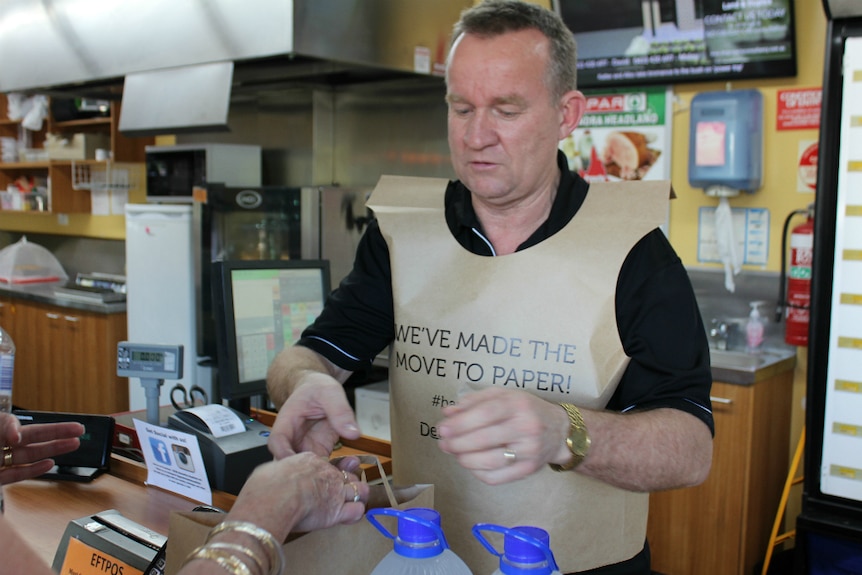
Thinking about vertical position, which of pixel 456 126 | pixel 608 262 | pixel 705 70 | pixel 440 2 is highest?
pixel 440 2

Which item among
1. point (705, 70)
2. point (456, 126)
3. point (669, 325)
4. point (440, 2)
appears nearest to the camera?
point (669, 325)

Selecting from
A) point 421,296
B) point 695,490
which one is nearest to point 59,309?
point 695,490

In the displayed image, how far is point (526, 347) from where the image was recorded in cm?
144

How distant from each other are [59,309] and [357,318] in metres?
4.75

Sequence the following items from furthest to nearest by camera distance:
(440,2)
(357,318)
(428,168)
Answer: (428,168), (440,2), (357,318)

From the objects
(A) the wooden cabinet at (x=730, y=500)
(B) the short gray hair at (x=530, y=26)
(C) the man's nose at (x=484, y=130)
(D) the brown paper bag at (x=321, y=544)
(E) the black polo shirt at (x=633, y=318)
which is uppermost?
(B) the short gray hair at (x=530, y=26)

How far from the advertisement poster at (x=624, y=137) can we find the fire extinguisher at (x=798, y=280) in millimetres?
685

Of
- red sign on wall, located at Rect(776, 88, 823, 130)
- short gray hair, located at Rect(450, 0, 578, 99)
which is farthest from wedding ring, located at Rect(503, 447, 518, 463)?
red sign on wall, located at Rect(776, 88, 823, 130)

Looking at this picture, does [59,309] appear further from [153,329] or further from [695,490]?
[695,490]

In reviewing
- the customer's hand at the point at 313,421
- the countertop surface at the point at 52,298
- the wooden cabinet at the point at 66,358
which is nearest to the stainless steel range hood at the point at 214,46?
the countertop surface at the point at 52,298

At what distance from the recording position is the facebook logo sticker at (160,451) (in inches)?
68.4

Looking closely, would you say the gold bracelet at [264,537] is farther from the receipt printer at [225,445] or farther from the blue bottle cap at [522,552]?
the receipt printer at [225,445]

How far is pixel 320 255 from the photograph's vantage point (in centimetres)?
Result: 423

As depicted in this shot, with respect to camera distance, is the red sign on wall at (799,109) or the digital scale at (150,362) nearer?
the digital scale at (150,362)
